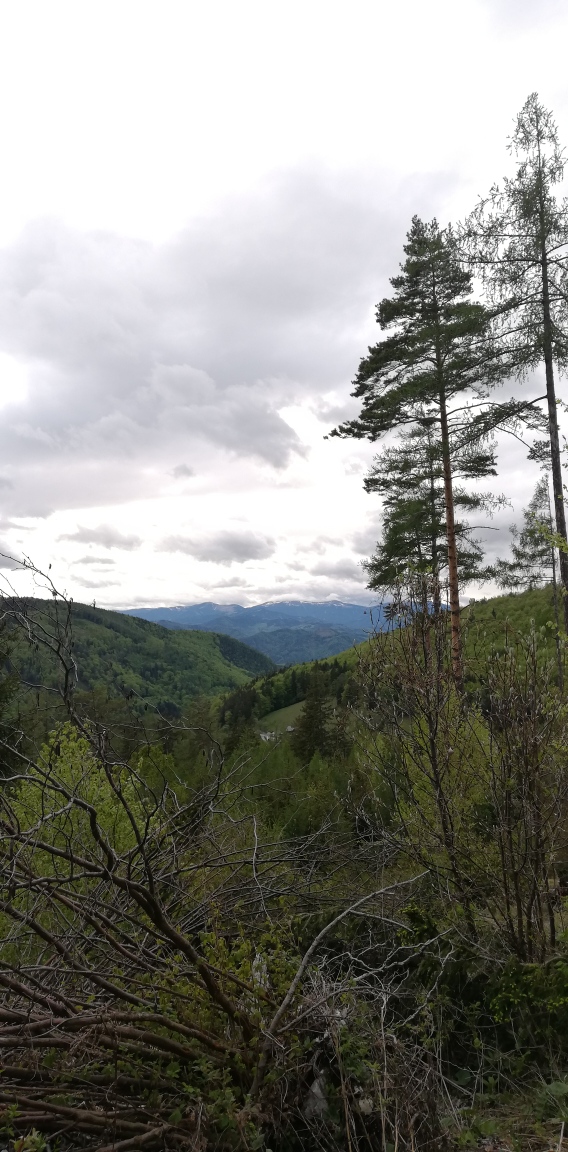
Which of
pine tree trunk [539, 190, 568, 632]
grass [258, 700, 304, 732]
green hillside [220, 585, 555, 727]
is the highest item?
pine tree trunk [539, 190, 568, 632]

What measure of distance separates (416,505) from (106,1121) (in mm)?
12751

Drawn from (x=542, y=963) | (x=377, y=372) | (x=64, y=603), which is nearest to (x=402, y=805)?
(x=542, y=963)

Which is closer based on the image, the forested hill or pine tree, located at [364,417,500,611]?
pine tree, located at [364,417,500,611]

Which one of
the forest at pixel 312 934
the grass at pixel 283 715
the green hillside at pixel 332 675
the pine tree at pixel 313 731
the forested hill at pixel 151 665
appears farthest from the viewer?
the forested hill at pixel 151 665

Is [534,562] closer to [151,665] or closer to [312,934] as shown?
[312,934]

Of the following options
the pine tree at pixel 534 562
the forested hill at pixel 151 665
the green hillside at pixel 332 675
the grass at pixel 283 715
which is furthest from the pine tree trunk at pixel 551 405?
the forested hill at pixel 151 665

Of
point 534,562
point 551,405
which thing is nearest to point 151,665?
point 534,562

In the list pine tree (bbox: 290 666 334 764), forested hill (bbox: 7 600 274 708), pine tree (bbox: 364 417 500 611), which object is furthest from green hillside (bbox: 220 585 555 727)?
forested hill (bbox: 7 600 274 708)

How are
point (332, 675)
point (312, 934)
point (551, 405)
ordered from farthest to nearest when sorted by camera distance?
1. point (332, 675)
2. point (551, 405)
3. point (312, 934)

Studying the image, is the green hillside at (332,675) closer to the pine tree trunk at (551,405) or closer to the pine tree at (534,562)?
the pine tree at (534,562)

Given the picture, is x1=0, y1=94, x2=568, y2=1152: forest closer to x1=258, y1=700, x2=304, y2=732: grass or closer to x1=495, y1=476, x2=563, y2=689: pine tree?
x1=495, y1=476, x2=563, y2=689: pine tree

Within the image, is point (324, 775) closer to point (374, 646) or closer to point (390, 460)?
point (390, 460)

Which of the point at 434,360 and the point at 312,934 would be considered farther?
the point at 434,360

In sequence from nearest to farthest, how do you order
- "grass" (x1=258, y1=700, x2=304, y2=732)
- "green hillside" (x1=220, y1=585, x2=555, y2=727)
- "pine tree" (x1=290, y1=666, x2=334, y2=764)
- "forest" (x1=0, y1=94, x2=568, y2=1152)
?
"forest" (x1=0, y1=94, x2=568, y2=1152) → "pine tree" (x1=290, y1=666, x2=334, y2=764) → "green hillside" (x1=220, y1=585, x2=555, y2=727) → "grass" (x1=258, y1=700, x2=304, y2=732)
